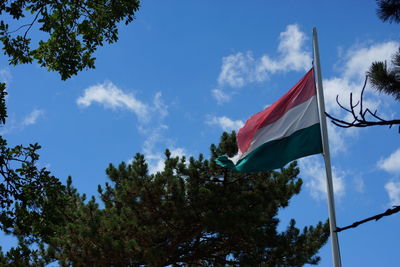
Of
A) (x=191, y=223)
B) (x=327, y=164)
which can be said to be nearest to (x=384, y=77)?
(x=327, y=164)

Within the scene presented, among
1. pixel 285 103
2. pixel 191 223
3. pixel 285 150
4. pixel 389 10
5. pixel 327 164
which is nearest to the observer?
pixel 389 10

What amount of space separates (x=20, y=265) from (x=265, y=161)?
9.41 meters

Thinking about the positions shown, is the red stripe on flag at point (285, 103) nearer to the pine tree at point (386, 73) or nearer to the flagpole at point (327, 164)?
the flagpole at point (327, 164)

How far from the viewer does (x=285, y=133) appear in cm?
804

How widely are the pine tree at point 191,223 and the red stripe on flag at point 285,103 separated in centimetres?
492

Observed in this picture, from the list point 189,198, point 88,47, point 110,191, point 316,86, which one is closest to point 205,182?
point 189,198

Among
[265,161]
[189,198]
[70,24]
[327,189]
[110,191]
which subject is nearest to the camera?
[327,189]

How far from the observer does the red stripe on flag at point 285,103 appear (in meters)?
8.26

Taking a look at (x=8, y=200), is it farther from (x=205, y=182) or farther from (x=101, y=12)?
(x=205, y=182)

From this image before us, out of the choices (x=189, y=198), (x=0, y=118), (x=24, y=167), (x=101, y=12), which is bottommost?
(x=24, y=167)

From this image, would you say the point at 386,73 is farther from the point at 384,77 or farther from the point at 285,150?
the point at 285,150

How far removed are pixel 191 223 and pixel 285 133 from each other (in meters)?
6.69

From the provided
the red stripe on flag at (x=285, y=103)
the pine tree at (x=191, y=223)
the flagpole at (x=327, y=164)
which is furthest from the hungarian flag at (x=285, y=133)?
the pine tree at (x=191, y=223)

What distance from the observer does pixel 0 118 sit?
28.2 feet
